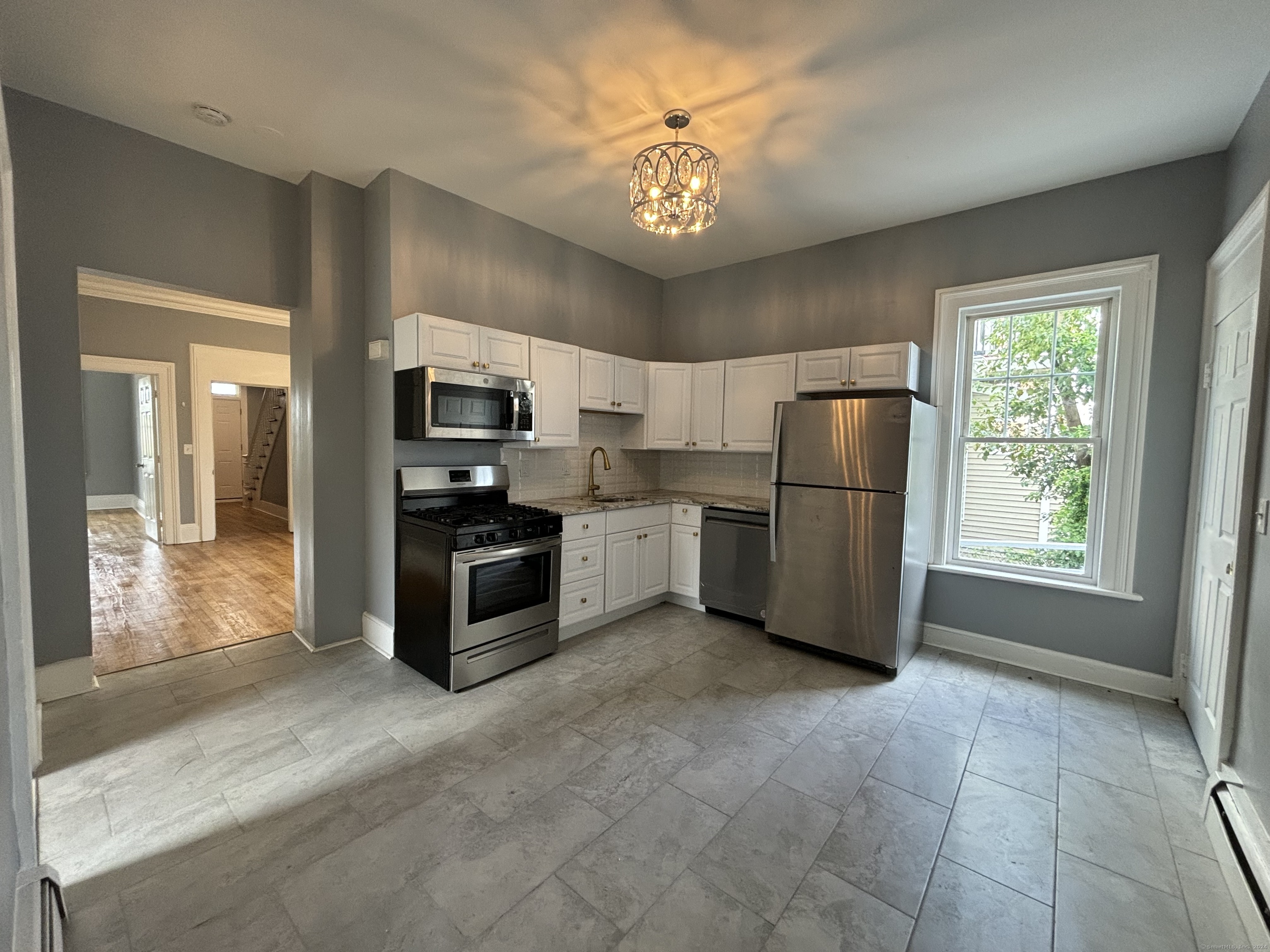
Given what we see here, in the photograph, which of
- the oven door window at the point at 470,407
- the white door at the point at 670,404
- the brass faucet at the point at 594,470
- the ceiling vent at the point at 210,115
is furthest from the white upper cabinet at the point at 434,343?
the white door at the point at 670,404

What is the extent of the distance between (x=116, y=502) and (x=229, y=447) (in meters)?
1.88

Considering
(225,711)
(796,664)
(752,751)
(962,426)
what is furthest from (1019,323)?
(225,711)

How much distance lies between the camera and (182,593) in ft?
14.5

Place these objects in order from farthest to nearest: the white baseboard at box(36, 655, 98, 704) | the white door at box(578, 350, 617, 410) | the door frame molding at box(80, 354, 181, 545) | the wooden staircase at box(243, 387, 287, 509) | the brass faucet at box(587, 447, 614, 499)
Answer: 1. the wooden staircase at box(243, 387, 287, 509)
2. the door frame molding at box(80, 354, 181, 545)
3. the brass faucet at box(587, 447, 614, 499)
4. the white door at box(578, 350, 617, 410)
5. the white baseboard at box(36, 655, 98, 704)

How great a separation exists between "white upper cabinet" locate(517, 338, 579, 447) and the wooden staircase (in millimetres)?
7537

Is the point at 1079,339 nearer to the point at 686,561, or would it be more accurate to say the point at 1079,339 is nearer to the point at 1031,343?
the point at 1031,343

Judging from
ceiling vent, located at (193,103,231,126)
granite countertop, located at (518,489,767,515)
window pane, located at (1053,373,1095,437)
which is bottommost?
granite countertop, located at (518,489,767,515)

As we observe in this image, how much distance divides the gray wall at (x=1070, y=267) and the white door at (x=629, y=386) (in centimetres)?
120

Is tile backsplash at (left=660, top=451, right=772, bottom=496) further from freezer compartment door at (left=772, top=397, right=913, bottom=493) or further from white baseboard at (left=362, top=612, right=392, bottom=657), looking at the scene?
white baseboard at (left=362, top=612, right=392, bottom=657)

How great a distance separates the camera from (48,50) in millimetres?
2191

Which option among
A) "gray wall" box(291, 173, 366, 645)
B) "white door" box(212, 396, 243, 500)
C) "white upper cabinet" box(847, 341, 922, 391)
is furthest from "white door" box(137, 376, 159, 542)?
"white upper cabinet" box(847, 341, 922, 391)

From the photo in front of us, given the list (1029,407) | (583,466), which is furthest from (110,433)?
(1029,407)

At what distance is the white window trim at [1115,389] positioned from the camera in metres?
2.95

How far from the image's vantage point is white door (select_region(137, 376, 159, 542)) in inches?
248
